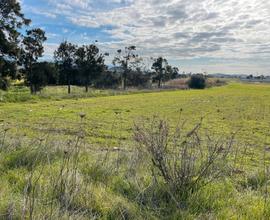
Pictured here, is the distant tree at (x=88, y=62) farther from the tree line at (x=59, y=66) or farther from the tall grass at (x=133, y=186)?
the tall grass at (x=133, y=186)

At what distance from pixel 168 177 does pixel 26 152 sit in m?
2.61

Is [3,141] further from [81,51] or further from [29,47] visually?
[81,51]

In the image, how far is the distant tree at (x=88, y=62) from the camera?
58950 millimetres

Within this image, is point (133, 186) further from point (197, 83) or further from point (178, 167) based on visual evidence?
point (197, 83)

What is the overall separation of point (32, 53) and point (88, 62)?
53.6ft

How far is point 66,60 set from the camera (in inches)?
2255

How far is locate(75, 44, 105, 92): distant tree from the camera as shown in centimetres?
5895

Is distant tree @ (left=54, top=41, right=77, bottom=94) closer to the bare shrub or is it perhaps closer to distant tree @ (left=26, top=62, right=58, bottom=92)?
distant tree @ (left=26, top=62, right=58, bottom=92)

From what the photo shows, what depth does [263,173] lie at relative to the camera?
522 centimetres

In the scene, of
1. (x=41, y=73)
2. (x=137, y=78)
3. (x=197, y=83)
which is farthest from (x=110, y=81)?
(x=41, y=73)

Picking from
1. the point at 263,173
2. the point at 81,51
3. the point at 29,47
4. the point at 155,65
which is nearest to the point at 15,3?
the point at 29,47

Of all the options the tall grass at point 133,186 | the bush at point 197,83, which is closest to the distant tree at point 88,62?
the bush at point 197,83

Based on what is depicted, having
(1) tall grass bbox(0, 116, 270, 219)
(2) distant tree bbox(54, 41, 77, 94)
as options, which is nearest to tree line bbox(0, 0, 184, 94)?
(2) distant tree bbox(54, 41, 77, 94)

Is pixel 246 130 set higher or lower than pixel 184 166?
lower
